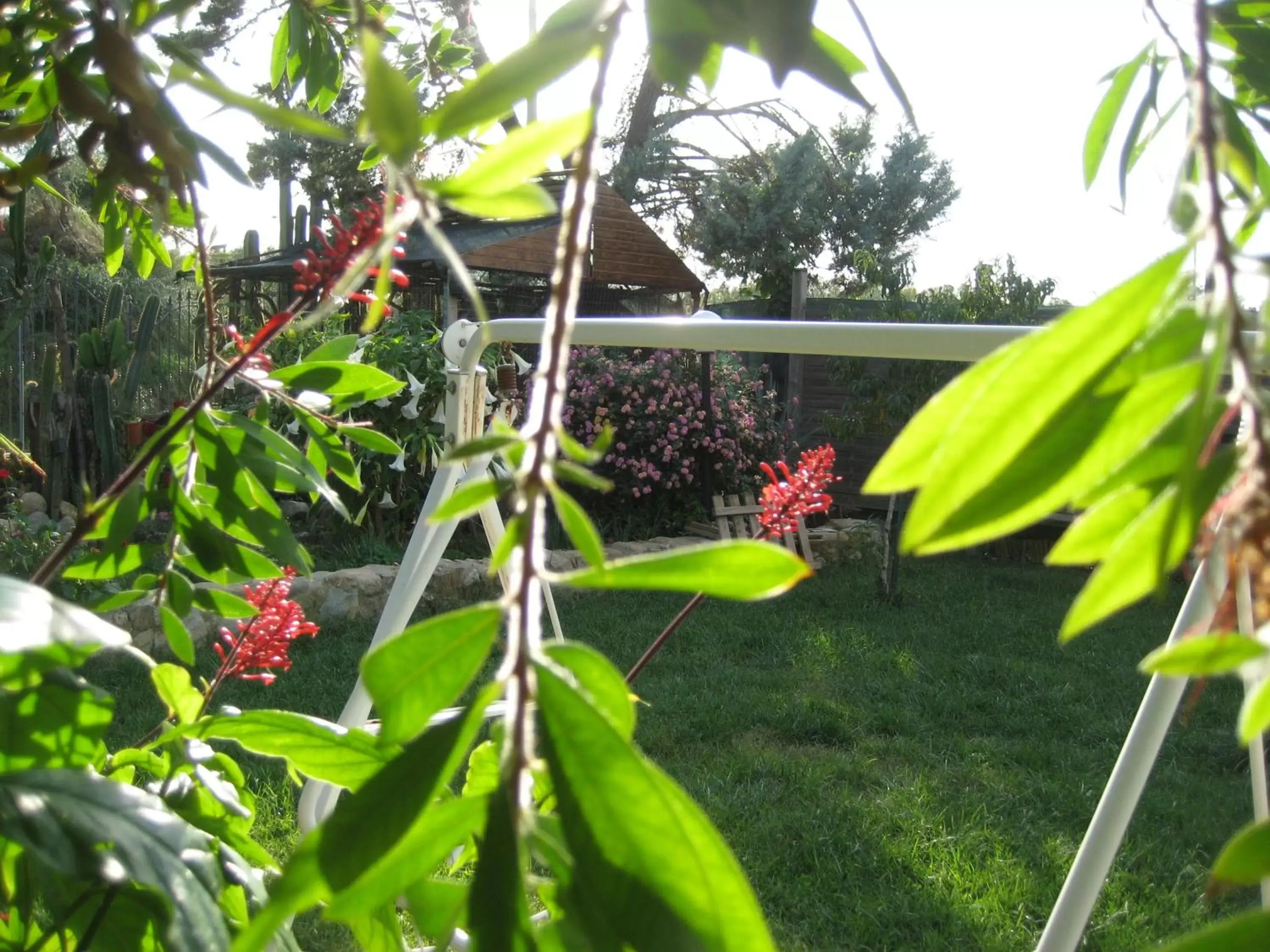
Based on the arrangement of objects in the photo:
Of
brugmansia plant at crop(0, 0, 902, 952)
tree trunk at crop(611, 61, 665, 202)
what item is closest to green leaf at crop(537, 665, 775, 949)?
brugmansia plant at crop(0, 0, 902, 952)

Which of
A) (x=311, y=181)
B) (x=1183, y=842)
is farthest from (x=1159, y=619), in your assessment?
(x=311, y=181)

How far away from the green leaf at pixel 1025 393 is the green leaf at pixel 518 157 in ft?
0.35

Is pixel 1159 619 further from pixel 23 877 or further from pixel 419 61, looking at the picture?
pixel 23 877

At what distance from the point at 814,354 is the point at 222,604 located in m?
0.70

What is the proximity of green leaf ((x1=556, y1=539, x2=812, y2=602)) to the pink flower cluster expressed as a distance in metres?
6.28

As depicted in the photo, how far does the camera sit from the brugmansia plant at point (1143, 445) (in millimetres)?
190

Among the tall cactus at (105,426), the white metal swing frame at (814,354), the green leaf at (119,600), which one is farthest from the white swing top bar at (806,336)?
the tall cactus at (105,426)

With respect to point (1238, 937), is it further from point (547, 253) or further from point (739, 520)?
point (547, 253)

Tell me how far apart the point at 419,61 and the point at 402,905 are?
1325 mm

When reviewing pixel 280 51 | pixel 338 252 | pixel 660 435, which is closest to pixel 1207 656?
pixel 338 252

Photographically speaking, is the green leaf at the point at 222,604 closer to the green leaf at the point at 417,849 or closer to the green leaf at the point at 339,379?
the green leaf at the point at 339,379

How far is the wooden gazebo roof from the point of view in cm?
859

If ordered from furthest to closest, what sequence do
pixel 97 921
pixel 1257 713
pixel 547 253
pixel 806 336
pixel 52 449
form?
1. pixel 547 253
2. pixel 52 449
3. pixel 806 336
4. pixel 97 921
5. pixel 1257 713

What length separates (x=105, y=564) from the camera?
2.26 ft
